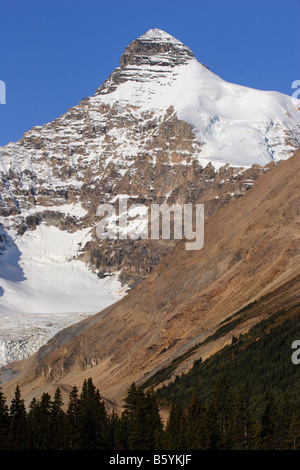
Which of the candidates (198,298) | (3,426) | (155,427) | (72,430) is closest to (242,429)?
(155,427)

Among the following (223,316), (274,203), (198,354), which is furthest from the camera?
(274,203)

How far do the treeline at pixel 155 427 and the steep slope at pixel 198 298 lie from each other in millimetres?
19099

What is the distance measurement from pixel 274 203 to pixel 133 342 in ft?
89.1

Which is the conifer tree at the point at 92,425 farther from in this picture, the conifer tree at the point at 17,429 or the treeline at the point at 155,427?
the conifer tree at the point at 17,429

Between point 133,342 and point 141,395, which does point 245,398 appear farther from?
point 133,342

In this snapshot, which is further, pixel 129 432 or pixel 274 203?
pixel 274 203

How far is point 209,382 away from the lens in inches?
2894

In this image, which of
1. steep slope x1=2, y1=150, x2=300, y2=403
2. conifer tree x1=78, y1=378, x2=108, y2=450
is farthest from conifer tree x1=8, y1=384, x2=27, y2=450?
steep slope x1=2, y1=150, x2=300, y2=403

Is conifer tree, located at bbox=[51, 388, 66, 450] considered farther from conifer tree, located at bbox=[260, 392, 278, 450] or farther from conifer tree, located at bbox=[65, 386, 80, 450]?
conifer tree, located at bbox=[260, 392, 278, 450]

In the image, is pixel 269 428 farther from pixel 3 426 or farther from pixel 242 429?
pixel 3 426

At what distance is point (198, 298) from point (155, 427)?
4760cm

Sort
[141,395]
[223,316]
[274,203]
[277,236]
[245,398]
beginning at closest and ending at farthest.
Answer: [245,398], [141,395], [223,316], [277,236], [274,203]

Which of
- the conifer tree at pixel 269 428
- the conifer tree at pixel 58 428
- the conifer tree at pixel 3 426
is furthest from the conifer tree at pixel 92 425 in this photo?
the conifer tree at pixel 269 428
